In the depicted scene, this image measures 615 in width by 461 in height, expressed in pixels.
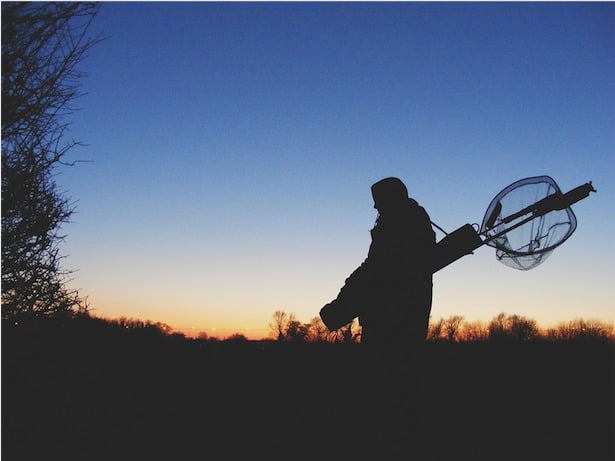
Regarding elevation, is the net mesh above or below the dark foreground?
above

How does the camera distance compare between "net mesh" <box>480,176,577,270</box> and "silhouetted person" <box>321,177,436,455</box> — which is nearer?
"silhouetted person" <box>321,177,436,455</box>

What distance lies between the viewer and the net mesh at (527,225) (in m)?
3.72

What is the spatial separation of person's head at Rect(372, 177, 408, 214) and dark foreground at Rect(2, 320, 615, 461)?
1.15 metres

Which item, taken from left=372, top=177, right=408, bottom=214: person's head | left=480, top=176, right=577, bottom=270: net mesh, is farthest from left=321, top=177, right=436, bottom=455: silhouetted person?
left=480, top=176, right=577, bottom=270: net mesh

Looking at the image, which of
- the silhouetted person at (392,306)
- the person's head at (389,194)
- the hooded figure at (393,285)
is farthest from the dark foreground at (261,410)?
the person's head at (389,194)

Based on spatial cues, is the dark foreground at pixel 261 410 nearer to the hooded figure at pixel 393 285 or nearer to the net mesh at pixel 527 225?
the hooded figure at pixel 393 285

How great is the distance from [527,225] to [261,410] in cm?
541

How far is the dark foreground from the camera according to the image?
4.88 m

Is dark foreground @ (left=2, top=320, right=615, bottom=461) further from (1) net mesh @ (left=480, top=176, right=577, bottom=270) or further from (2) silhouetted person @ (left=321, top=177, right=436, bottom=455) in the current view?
(1) net mesh @ (left=480, top=176, right=577, bottom=270)

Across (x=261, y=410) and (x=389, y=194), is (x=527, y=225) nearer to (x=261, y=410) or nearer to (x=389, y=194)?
(x=389, y=194)

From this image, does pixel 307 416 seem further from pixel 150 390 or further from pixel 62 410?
pixel 62 410

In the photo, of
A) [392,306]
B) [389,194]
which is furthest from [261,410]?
[389,194]

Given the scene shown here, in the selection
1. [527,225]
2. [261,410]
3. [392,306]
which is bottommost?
[261,410]

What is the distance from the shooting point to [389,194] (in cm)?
342
